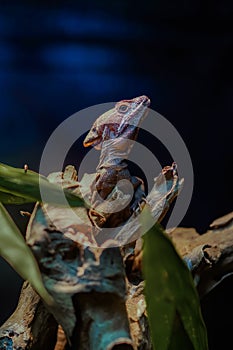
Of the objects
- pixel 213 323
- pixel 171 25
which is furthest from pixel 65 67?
pixel 213 323

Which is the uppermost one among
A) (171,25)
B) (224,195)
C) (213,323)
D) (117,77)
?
(171,25)

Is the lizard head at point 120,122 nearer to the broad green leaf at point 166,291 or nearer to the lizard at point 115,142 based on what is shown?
the lizard at point 115,142

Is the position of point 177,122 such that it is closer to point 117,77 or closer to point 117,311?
point 117,77

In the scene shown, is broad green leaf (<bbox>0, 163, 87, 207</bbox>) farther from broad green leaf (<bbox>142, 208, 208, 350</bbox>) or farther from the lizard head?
the lizard head

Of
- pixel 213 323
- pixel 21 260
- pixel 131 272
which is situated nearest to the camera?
pixel 21 260

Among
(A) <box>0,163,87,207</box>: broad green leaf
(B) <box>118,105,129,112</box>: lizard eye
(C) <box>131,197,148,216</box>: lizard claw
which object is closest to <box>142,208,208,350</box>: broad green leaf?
(A) <box>0,163,87,207</box>: broad green leaf

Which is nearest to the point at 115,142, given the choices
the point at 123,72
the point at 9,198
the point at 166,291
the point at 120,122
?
the point at 120,122
